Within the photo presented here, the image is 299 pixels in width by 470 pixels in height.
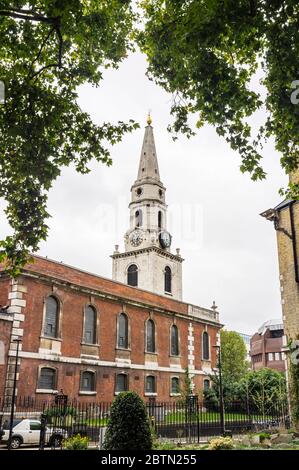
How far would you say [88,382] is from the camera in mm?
26672

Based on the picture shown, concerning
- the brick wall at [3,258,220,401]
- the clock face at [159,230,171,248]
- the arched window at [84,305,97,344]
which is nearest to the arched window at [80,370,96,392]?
the brick wall at [3,258,220,401]

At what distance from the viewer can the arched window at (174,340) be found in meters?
34.8

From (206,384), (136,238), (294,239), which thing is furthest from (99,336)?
(136,238)

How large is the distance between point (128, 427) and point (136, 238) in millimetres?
44968

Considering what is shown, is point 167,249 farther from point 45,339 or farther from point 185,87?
point 185,87

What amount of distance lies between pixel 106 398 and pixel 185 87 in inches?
828

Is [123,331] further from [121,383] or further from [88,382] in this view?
[88,382]

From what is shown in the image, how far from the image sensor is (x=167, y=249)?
56781mm

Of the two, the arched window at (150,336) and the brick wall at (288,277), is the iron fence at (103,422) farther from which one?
the arched window at (150,336)

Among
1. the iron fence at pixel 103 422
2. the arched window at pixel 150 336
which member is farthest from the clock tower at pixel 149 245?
the iron fence at pixel 103 422

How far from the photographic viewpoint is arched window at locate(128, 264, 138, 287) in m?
53.7

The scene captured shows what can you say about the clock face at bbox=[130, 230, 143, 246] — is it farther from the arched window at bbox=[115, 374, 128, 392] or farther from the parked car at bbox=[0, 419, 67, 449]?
the parked car at bbox=[0, 419, 67, 449]
